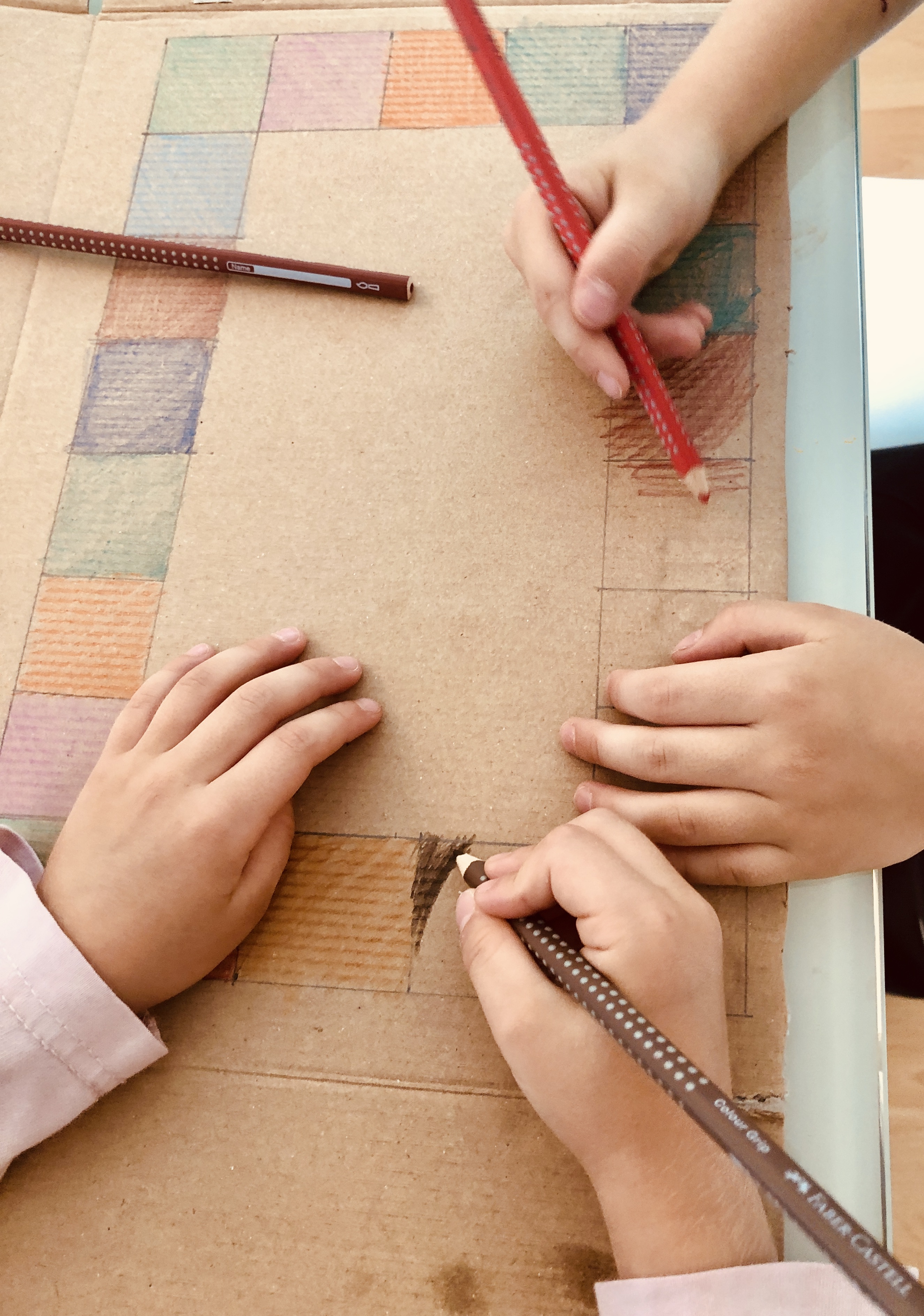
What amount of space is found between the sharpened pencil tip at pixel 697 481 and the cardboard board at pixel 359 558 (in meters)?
0.01

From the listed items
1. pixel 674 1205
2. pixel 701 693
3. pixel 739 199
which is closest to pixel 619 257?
pixel 739 199

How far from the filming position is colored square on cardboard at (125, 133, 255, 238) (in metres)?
0.54

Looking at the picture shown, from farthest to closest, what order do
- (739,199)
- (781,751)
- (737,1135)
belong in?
(739,199) < (781,751) < (737,1135)

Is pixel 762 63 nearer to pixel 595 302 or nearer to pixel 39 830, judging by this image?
pixel 595 302

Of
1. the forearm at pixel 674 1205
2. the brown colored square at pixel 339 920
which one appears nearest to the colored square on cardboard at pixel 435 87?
the brown colored square at pixel 339 920

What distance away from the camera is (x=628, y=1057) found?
0.36 m

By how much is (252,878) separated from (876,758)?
30cm

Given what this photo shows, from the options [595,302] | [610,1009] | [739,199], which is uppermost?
[739,199]

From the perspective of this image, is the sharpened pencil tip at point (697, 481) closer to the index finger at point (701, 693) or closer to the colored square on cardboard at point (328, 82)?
the index finger at point (701, 693)

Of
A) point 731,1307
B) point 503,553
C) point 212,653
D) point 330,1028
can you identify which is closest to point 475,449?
point 503,553

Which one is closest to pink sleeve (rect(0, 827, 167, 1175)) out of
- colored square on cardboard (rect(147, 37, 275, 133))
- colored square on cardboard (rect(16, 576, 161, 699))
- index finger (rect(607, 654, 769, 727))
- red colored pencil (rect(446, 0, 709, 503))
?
colored square on cardboard (rect(16, 576, 161, 699))

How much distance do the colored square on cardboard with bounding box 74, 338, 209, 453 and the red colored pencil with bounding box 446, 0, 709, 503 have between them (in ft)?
0.71

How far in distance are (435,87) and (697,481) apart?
1.04 feet

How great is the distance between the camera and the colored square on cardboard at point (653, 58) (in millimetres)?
522
